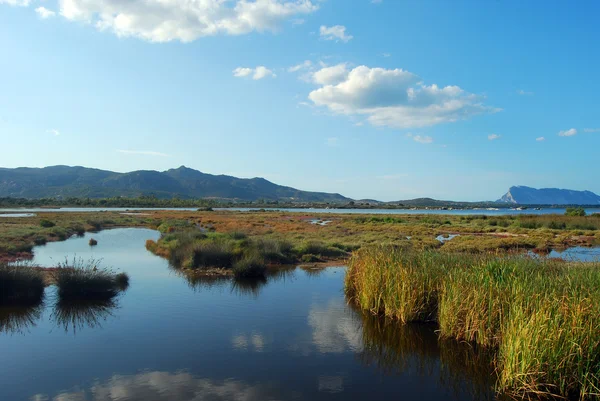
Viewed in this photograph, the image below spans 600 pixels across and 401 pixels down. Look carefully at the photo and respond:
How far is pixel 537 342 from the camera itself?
28.7 feet

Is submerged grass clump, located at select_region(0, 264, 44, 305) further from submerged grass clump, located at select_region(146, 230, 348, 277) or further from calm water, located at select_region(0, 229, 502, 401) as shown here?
submerged grass clump, located at select_region(146, 230, 348, 277)

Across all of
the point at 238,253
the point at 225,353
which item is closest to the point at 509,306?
the point at 225,353

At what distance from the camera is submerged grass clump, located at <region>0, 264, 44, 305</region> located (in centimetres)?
1712

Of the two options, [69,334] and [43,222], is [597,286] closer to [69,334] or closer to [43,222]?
[69,334]

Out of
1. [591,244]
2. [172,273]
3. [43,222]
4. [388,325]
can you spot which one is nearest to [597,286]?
[388,325]

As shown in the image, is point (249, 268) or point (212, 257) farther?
point (212, 257)

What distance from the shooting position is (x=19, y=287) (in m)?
17.3

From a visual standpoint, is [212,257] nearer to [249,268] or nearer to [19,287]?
[249,268]

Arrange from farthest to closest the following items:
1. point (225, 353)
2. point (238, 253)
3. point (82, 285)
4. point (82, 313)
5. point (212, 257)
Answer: point (238, 253) < point (212, 257) < point (82, 285) < point (82, 313) < point (225, 353)

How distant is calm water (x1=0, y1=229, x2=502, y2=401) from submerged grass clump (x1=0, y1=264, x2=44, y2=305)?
0.63 m

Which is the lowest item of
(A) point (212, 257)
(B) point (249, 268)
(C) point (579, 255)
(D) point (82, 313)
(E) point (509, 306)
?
(D) point (82, 313)

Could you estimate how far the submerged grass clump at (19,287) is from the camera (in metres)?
17.1

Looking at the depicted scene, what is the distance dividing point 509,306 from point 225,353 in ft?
26.3

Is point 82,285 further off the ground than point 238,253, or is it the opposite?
point 238,253
